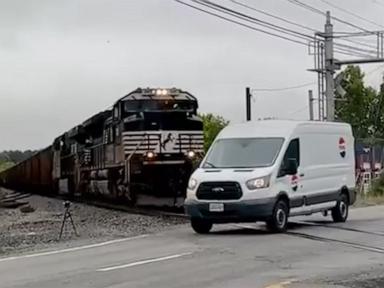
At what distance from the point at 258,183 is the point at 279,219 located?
3.43ft

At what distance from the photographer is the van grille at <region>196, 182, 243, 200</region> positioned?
19.3m

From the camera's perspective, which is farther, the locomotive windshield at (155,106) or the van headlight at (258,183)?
the locomotive windshield at (155,106)

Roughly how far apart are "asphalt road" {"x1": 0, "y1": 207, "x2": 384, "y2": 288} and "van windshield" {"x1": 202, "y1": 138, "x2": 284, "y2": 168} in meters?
1.58

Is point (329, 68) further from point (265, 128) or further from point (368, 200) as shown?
point (265, 128)

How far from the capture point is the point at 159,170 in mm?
29328

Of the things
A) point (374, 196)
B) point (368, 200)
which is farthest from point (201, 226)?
point (374, 196)

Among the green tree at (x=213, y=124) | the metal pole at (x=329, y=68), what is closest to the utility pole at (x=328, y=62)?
the metal pole at (x=329, y=68)

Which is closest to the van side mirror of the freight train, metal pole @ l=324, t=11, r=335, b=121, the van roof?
the van roof

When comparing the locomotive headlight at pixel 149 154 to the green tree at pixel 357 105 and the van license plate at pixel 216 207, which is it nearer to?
the van license plate at pixel 216 207

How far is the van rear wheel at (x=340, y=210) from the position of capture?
23.0m

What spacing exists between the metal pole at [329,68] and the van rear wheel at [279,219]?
62.1ft

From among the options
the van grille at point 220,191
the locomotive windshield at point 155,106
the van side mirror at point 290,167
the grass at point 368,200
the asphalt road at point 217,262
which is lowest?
the asphalt road at point 217,262

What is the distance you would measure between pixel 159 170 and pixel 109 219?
11.5 feet

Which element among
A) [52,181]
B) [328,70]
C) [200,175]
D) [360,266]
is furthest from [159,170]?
[52,181]
